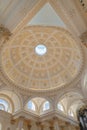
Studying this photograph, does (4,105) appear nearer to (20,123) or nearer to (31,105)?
(31,105)

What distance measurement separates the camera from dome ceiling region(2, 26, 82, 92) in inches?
923

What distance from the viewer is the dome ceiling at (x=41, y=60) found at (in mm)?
23448

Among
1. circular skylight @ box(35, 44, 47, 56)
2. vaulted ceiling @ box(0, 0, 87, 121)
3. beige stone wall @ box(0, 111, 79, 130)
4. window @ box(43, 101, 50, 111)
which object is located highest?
circular skylight @ box(35, 44, 47, 56)

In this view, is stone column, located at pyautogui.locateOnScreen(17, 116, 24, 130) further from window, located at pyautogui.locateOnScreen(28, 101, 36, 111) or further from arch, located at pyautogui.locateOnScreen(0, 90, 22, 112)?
window, located at pyautogui.locateOnScreen(28, 101, 36, 111)

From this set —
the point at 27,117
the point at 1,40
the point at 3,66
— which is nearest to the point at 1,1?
the point at 1,40

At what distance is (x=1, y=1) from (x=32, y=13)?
3.29m

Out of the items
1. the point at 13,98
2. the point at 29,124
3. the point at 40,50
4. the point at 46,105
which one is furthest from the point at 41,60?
the point at 29,124

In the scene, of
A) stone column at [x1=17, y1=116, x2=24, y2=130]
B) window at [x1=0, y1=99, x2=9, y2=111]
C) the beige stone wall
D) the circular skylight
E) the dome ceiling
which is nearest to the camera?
stone column at [x1=17, y1=116, x2=24, y2=130]

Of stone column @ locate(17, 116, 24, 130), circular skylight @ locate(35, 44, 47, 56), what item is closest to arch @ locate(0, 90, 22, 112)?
stone column @ locate(17, 116, 24, 130)

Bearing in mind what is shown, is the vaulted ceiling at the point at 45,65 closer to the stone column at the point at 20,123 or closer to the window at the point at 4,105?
the window at the point at 4,105

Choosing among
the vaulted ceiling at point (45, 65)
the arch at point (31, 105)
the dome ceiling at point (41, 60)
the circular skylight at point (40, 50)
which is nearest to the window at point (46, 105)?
the vaulted ceiling at point (45, 65)

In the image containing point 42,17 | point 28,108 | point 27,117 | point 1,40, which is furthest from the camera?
point 28,108

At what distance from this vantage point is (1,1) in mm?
10688

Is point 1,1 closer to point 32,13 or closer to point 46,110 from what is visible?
point 32,13
